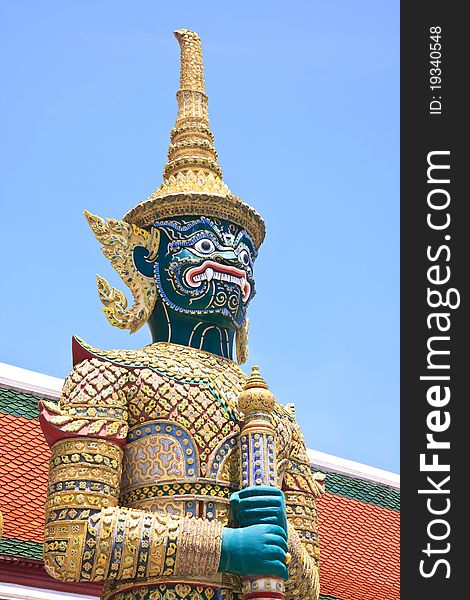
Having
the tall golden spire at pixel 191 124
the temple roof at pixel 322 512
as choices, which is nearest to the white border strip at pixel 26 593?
the temple roof at pixel 322 512

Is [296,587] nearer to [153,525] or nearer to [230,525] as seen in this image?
[230,525]

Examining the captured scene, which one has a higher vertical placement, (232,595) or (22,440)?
(22,440)

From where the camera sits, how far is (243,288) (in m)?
7.77

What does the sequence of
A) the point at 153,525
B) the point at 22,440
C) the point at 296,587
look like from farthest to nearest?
the point at 22,440, the point at 296,587, the point at 153,525

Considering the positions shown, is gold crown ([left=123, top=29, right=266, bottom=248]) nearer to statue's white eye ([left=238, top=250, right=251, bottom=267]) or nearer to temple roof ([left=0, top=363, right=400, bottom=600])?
statue's white eye ([left=238, top=250, right=251, bottom=267])

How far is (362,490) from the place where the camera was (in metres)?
13.1

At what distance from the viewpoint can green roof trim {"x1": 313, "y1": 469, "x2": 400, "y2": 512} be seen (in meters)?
12.9

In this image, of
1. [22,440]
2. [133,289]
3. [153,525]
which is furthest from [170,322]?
[22,440]

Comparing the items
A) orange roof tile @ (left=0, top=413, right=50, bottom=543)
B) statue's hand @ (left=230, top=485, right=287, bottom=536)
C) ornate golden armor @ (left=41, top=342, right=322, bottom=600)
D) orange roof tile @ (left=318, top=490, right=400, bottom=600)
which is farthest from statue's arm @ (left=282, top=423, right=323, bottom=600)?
orange roof tile @ (left=318, top=490, right=400, bottom=600)

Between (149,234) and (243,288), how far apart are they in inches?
27.3

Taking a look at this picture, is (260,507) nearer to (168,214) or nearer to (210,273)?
(210,273)

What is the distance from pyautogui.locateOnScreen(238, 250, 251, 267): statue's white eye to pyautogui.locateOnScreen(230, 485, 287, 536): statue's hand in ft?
5.28

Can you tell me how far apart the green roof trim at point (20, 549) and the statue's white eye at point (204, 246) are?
264cm

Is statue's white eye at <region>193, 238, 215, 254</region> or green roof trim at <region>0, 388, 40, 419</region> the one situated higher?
green roof trim at <region>0, 388, 40, 419</region>
